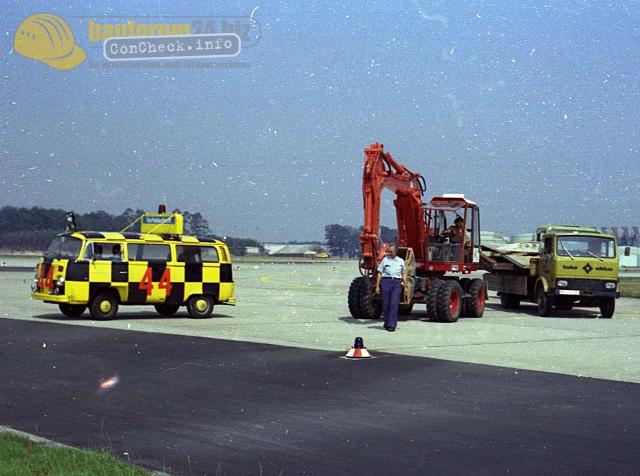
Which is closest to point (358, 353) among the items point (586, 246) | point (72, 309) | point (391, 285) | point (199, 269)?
point (391, 285)

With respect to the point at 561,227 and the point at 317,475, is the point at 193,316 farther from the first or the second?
the point at 317,475

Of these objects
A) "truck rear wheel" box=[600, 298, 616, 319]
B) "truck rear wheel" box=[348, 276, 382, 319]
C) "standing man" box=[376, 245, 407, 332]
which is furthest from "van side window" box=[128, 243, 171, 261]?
"truck rear wheel" box=[600, 298, 616, 319]

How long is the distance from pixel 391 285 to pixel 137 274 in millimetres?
6068

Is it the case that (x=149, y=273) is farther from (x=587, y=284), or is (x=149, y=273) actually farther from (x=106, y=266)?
(x=587, y=284)

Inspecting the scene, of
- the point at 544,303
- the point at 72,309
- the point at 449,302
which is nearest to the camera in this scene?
the point at 72,309

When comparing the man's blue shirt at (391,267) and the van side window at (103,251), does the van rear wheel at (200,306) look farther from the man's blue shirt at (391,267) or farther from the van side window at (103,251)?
the man's blue shirt at (391,267)

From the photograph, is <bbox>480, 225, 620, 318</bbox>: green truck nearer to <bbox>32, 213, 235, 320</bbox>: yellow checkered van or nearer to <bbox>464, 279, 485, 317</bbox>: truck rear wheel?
<bbox>464, 279, 485, 317</bbox>: truck rear wheel

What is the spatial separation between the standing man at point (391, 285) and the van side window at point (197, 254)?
15.0ft

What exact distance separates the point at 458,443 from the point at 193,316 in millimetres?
15995

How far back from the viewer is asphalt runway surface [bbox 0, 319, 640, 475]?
7.56 m

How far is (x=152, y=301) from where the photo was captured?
22906mm

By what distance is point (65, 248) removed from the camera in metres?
22.1

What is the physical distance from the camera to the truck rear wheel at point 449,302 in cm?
2328

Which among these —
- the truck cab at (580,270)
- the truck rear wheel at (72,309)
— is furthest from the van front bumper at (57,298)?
the truck cab at (580,270)
